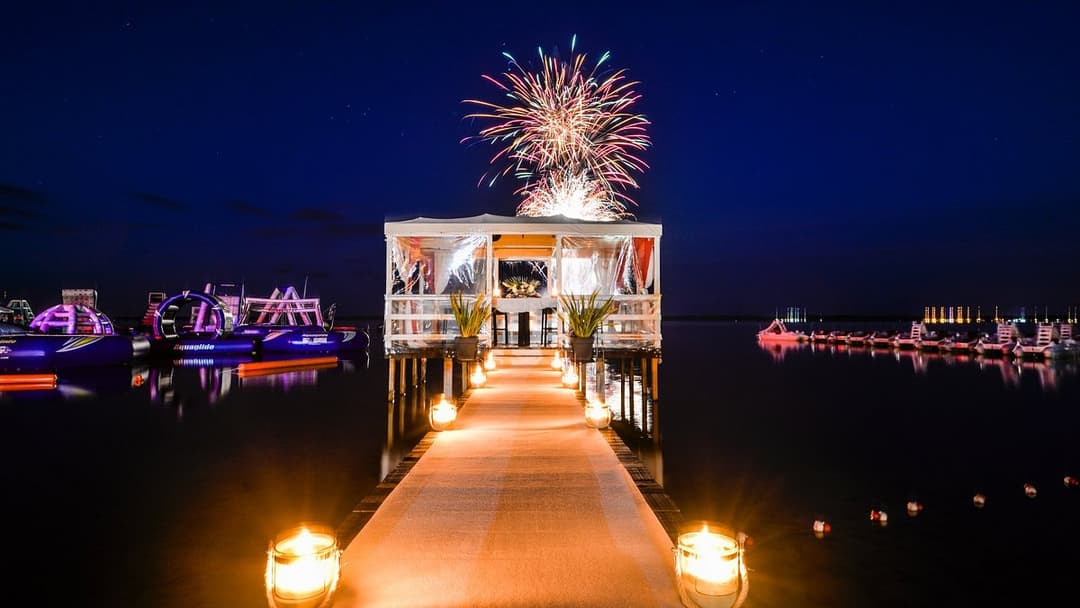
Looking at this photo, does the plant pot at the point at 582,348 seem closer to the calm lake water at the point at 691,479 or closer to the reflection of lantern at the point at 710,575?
the calm lake water at the point at 691,479

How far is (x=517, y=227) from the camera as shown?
12414mm

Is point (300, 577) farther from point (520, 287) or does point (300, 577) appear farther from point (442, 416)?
point (520, 287)

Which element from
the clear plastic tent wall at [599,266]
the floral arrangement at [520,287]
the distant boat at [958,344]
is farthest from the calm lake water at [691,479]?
the distant boat at [958,344]

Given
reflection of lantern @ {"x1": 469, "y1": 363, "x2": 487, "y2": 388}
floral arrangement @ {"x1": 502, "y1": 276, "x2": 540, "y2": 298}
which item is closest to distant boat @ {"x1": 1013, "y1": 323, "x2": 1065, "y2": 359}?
floral arrangement @ {"x1": 502, "y1": 276, "x2": 540, "y2": 298}

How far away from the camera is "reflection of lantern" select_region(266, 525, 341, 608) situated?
3.15 metres

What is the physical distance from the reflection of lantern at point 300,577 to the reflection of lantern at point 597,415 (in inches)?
189

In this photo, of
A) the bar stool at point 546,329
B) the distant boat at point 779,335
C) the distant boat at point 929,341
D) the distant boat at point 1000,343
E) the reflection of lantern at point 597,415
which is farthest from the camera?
the distant boat at point 779,335

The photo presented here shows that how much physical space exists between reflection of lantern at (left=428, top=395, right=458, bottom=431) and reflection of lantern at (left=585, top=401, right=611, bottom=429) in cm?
180

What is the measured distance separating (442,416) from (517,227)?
18.1ft

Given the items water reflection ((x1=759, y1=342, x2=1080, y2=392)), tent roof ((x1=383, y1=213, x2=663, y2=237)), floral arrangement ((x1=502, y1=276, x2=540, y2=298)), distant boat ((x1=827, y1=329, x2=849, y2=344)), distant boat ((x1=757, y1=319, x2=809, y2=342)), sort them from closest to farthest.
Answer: tent roof ((x1=383, y1=213, x2=663, y2=237)) → floral arrangement ((x1=502, y1=276, x2=540, y2=298)) → water reflection ((x1=759, y1=342, x2=1080, y2=392)) → distant boat ((x1=827, y1=329, x2=849, y2=344)) → distant boat ((x1=757, y1=319, x2=809, y2=342))

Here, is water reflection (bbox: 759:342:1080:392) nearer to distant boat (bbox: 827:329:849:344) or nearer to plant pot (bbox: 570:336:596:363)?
distant boat (bbox: 827:329:849:344)

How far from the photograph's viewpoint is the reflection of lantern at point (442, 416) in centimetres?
780

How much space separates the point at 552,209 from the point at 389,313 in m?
6.13

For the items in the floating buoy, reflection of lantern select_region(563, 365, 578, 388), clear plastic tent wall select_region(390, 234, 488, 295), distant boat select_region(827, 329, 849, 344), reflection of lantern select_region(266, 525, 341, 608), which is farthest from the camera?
distant boat select_region(827, 329, 849, 344)
